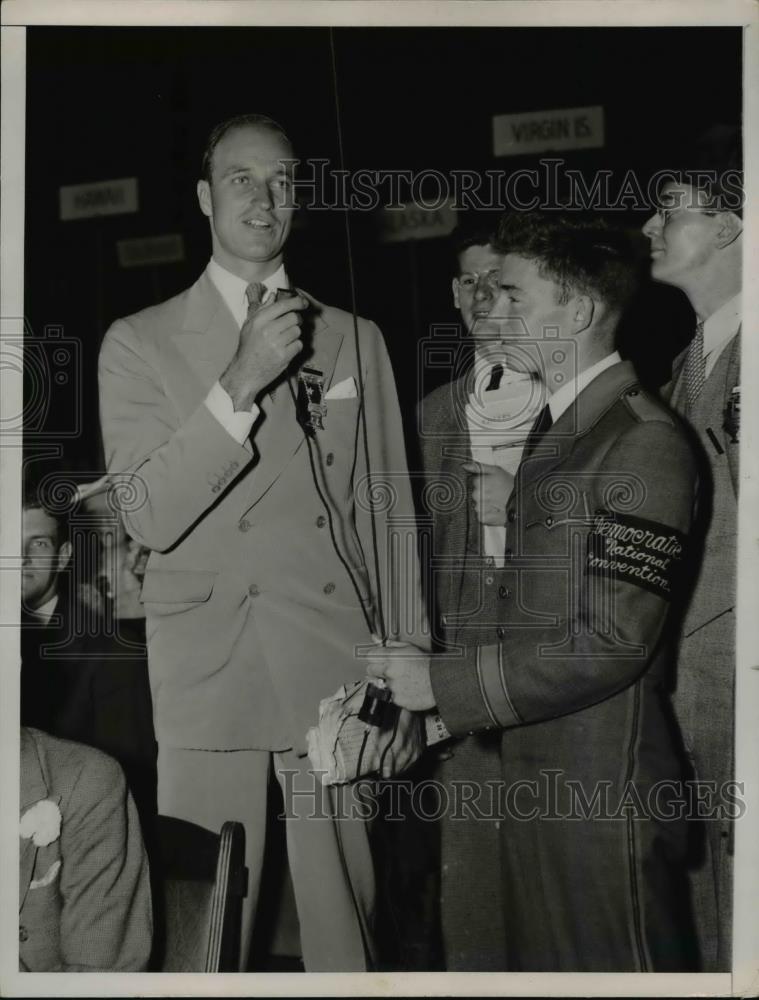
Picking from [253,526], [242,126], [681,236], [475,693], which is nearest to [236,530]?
[253,526]

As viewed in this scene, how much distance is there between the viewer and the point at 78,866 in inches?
73.8

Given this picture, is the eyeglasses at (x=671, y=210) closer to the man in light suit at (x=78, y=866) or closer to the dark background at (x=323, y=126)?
the dark background at (x=323, y=126)

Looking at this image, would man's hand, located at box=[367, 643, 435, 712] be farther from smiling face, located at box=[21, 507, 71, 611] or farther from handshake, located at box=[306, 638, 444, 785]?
smiling face, located at box=[21, 507, 71, 611]

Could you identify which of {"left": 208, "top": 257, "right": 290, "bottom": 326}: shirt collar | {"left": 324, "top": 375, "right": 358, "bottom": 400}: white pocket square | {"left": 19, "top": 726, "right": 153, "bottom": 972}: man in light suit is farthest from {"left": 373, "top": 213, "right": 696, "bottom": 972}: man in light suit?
{"left": 19, "top": 726, "right": 153, "bottom": 972}: man in light suit

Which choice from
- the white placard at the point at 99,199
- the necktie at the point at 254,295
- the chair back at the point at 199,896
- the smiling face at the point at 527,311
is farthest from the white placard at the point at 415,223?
the chair back at the point at 199,896

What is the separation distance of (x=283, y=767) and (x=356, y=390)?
0.69m

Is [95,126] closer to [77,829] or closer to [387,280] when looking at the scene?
[387,280]

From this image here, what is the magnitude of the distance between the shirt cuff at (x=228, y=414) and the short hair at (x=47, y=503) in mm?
318

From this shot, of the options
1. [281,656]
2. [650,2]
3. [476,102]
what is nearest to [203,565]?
[281,656]

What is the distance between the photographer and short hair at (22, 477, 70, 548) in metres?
1.92

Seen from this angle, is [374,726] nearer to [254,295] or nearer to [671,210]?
[254,295]

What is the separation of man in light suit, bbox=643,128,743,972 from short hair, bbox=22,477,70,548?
111 centimetres

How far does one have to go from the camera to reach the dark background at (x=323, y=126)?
1.93m

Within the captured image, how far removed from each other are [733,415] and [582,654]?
1.70ft
